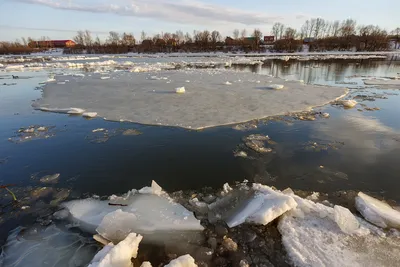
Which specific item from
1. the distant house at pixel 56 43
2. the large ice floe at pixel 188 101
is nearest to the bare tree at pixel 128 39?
the distant house at pixel 56 43

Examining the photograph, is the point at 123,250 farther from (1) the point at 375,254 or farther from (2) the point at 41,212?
(1) the point at 375,254

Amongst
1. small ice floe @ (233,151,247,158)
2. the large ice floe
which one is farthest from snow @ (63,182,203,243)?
the large ice floe

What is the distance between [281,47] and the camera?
50.7 meters

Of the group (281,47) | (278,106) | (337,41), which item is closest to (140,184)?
A: (278,106)

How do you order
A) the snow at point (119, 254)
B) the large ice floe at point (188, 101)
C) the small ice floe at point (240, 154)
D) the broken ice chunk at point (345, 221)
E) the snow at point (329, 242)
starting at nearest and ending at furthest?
1. the snow at point (119, 254)
2. the snow at point (329, 242)
3. the broken ice chunk at point (345, 221)
4. the small ice floe at point (240, 154)
5. the large ice floe at point (188, 101)

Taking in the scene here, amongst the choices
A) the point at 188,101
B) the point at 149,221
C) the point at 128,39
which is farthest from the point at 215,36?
the point at 149,221

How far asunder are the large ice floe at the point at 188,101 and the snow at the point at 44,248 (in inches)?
138

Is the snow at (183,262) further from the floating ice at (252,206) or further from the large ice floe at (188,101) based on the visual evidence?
the large ice floe at (188,101)

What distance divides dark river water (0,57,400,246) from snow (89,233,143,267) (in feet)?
3.89

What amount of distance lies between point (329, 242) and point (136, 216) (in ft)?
7.12

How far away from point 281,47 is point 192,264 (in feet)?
182

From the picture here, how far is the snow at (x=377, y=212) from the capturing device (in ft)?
8.54

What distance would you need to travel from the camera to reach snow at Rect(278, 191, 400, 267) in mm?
2209

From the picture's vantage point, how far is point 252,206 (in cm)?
292
